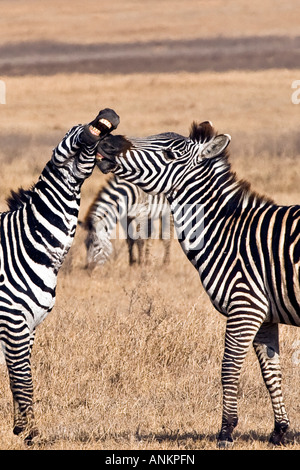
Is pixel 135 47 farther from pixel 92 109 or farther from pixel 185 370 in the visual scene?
pixel 185 370

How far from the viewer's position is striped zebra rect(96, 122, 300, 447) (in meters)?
5.24

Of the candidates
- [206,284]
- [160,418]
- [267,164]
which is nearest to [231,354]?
[206,284]

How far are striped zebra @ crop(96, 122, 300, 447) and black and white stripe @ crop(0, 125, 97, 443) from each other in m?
0.24

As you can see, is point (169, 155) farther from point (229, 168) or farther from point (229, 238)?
point (229, 238)

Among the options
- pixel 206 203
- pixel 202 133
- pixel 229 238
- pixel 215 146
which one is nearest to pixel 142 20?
pixel 202 133

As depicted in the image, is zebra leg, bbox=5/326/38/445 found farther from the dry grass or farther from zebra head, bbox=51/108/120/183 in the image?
the dry grass

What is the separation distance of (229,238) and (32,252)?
4.53 ft

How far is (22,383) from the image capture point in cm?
524

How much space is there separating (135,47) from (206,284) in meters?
26.6

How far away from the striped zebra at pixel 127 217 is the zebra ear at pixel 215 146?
255 inches

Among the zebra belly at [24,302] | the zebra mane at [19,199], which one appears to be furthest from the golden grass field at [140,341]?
the zebra mane at [19,199]

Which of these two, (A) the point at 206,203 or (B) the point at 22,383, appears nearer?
(B) the point at 22,383

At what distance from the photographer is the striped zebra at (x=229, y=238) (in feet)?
17.2

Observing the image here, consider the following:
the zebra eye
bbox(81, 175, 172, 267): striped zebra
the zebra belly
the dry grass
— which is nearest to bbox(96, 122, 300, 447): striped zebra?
the zebra eye
